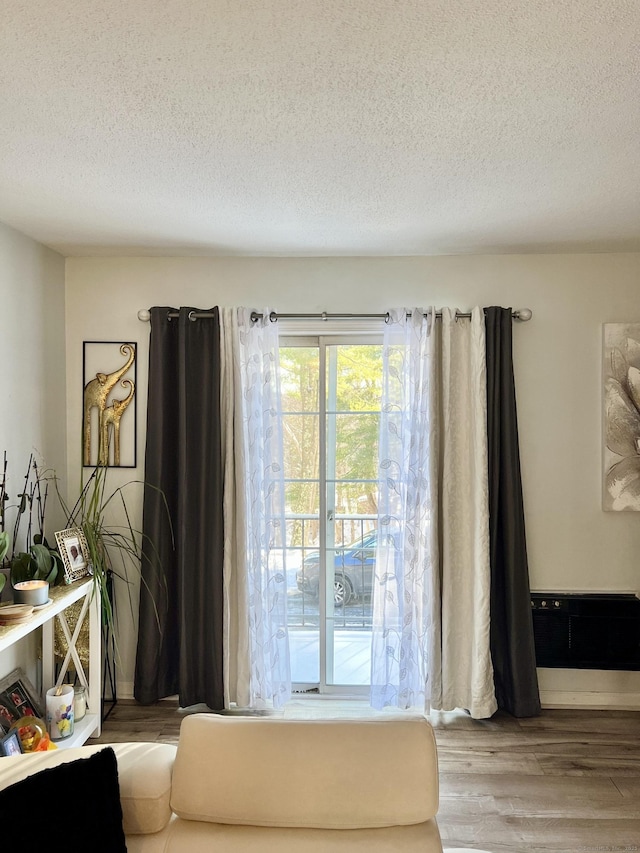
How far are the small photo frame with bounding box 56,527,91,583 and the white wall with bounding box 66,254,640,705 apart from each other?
0.58 meters

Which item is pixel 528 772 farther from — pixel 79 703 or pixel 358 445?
pixel 79 703

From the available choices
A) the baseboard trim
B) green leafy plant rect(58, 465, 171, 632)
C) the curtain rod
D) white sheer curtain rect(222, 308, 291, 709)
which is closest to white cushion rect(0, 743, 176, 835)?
white sheer curtain rect(222, 308, 291, 709)

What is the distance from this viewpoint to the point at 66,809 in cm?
148

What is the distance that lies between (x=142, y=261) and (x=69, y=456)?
1.24m

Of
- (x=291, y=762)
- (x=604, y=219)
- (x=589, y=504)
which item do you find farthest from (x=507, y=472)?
(x=291, y=762)

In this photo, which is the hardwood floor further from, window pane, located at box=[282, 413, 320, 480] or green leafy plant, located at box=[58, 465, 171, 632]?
window pane, located at box=[282, 413, 320, 480]

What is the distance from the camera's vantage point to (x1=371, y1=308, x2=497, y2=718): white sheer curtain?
3.52 meters

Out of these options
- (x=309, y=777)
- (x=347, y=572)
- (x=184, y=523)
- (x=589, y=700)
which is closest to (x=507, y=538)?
(x=347, y=572)

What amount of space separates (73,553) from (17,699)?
28.5 inches

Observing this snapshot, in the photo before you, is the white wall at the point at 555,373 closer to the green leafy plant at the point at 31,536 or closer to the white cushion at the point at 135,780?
the green leafy plant at the point at 31,536

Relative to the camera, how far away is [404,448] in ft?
11.6

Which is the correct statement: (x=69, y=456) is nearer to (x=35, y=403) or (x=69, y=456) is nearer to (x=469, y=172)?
(x=35, y=403)

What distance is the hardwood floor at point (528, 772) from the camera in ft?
8.29

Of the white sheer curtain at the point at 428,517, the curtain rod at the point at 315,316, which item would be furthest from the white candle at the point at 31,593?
the white sheer curtain at the point at 428,517
